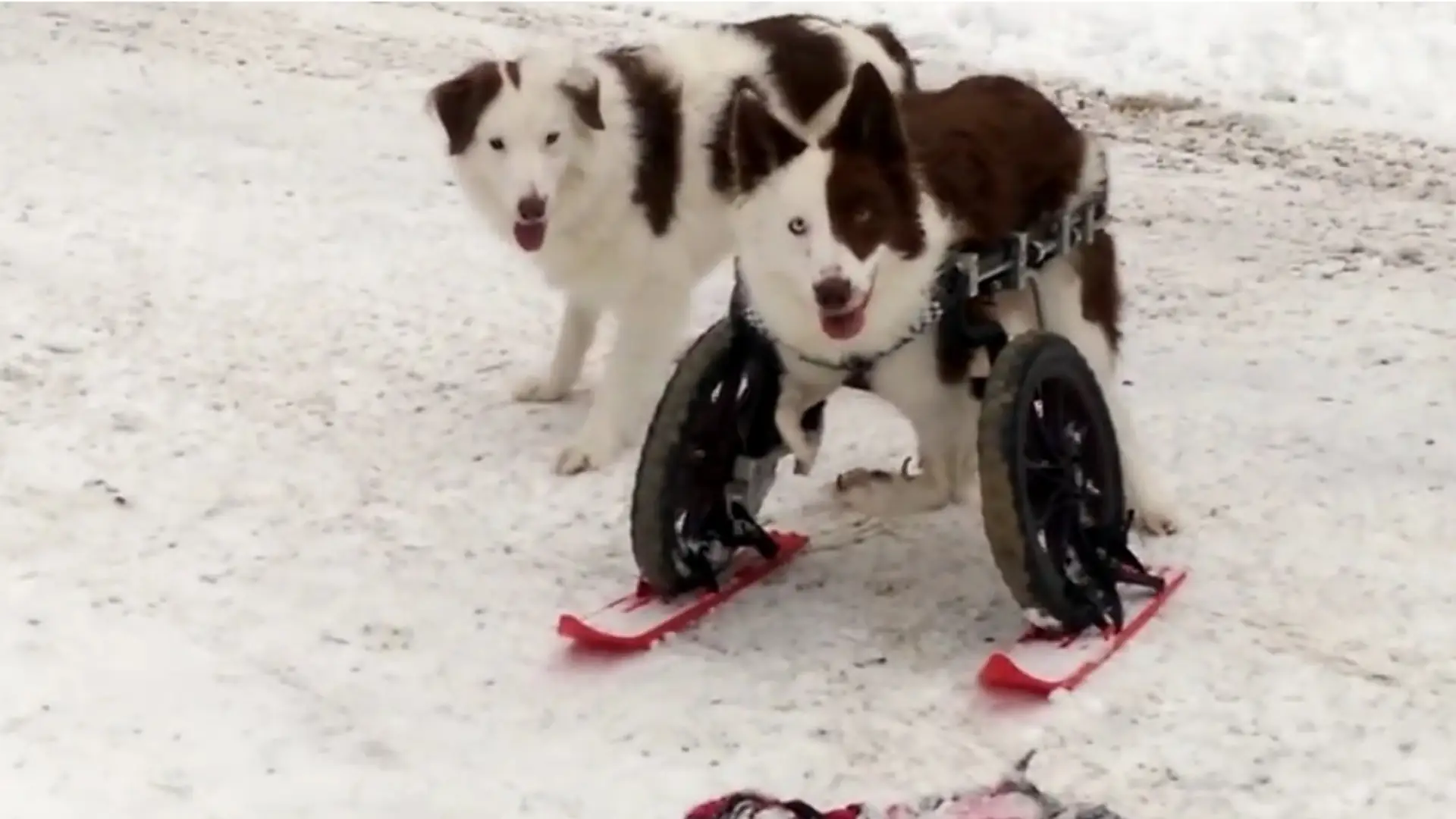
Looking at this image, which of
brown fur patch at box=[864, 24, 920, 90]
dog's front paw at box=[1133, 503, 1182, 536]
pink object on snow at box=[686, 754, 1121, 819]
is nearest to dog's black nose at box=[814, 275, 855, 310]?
pink object on snow at box=[686, 754, 1121, 819]

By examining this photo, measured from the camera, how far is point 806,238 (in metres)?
3.30

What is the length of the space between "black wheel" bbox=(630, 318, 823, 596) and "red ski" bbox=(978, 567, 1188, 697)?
656 mm

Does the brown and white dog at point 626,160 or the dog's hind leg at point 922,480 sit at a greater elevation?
the brown and white dog at point 626,160

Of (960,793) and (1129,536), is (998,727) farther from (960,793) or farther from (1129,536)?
(1129,536)

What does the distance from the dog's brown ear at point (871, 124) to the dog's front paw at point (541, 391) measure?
1.86 metres

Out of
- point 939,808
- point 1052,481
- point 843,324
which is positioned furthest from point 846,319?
point 939,808

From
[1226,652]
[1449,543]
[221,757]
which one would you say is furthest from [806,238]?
[1449,543]

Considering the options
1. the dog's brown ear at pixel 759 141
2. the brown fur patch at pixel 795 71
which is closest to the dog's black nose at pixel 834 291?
the dog's brown ear at pixel 759 141

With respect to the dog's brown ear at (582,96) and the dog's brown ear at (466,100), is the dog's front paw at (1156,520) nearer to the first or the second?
the dog's brown ear at (582,96)

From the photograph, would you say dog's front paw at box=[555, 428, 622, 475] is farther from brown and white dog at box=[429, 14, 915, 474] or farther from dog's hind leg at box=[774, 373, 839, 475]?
dog's hind leg at box=[774, 373, 839, 475]

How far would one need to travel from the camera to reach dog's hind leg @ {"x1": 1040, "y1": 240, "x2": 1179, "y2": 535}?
3.85 meters

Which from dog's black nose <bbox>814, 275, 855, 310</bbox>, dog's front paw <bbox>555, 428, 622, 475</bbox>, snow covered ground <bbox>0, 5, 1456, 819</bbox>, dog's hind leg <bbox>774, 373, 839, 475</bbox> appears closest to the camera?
snow covered ground <bbox>0, 5, 1456, 819</bbox>

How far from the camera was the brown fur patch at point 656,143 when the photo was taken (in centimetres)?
459

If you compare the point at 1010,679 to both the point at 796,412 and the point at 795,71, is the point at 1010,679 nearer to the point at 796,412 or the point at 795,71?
the point at 796,412
